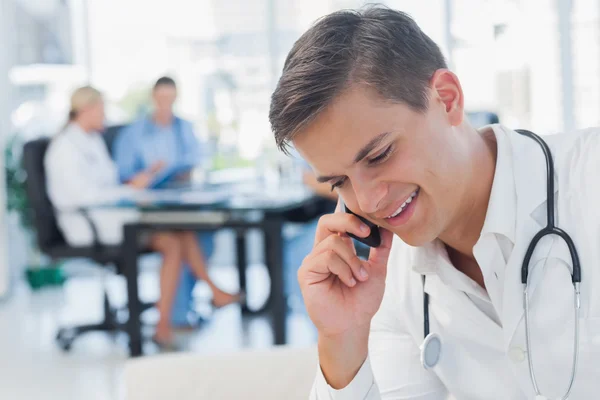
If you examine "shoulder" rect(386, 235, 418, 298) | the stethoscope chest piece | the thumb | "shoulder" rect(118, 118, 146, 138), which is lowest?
the stethoscope chest piece

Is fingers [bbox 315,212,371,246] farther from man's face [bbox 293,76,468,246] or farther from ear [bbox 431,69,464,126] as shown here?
ear [bbox 431,69,464,126]

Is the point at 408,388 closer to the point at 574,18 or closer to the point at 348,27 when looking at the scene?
the point at 348,27

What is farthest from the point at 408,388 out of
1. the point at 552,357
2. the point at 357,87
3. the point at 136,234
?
the point at 136,234

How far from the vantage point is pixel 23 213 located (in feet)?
20.1

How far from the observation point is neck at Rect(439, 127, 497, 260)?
4.61ft

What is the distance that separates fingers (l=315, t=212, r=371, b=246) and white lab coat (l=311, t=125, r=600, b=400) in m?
0.13

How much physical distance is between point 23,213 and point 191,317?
1.98 meters

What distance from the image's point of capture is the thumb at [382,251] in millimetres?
1464

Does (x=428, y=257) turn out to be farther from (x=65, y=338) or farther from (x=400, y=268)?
(x=65, y=338)

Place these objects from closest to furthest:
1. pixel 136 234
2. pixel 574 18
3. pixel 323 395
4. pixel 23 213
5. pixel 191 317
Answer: pixel 323 395, pixel 136 234, pixel 191 317, pixel 23 213, pixel 574 18

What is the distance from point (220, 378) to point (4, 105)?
5.42 meters

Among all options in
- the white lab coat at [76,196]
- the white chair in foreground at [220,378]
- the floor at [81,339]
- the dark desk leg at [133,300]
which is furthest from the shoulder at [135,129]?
the white chair in foreground at [220,378]

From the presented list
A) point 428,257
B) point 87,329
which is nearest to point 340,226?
point 428,257

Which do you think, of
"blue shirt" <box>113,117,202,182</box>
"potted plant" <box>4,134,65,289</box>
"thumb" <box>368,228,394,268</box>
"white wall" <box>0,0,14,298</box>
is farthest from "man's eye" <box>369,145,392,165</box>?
"white wall" <box>0,0,14,298</box>
